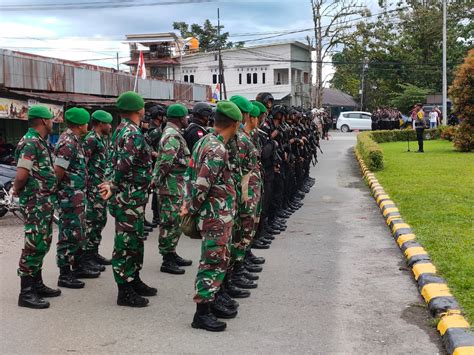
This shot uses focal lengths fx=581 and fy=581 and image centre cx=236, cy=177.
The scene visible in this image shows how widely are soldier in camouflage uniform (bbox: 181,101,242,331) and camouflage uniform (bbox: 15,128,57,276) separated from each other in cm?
147

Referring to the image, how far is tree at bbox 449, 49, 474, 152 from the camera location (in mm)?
19609

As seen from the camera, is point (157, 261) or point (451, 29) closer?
point (157, 261)

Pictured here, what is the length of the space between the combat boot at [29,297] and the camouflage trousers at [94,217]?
1.41 m

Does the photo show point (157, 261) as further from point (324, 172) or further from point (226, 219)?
point (324, 172)

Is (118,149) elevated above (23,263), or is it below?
above

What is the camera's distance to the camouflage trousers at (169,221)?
253 inches

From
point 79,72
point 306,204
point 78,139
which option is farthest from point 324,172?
point 78,139

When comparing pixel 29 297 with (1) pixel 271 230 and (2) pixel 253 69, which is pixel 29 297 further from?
(2) pixel 253 69

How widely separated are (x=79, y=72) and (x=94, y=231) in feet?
47.7

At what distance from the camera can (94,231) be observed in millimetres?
6594

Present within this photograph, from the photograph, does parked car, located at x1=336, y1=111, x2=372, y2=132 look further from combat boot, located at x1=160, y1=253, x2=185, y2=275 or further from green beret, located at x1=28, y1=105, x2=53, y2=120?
green beret, located at x1=28, y1=105, x2=53, y2=120

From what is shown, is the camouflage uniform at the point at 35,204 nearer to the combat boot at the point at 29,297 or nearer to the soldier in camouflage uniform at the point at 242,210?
the combat boot at the point at 29,297

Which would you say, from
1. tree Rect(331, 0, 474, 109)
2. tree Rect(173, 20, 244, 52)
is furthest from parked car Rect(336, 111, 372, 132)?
tree Rect(173, 20, 244, 52)

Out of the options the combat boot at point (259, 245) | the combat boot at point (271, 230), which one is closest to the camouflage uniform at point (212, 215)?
the combat boot at point (259, 245)
